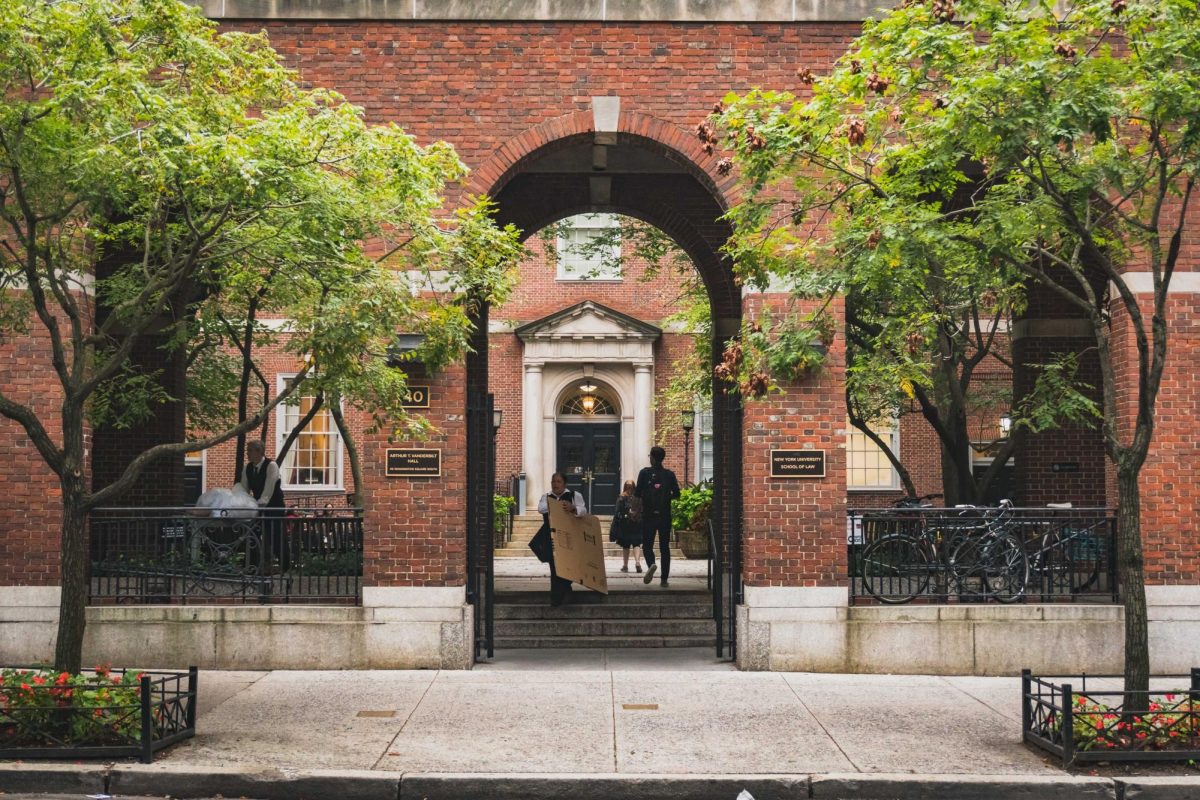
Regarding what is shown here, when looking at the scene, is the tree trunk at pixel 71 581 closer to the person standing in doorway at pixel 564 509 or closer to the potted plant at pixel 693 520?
the person standing in doorway at pixel 564 509

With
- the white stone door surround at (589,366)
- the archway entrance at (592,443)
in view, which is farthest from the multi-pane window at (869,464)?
the archway entrance at (592,443)

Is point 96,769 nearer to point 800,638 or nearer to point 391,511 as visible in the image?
point 391,511

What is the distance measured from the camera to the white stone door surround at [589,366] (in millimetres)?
31156

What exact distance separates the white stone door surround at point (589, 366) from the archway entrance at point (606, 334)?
31mm

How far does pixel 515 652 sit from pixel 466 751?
468 centimetres

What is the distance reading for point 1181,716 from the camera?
8.37m

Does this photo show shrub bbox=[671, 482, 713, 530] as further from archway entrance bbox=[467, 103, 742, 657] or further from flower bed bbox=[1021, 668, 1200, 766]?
flower bed bbox=[1021, 668, 1200, 766]

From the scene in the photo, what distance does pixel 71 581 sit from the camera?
8.84 metres

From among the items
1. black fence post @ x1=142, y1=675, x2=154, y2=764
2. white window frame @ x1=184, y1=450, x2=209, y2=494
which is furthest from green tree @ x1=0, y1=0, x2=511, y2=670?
white window frame @ x1=184, y1=450, x2=209, y2=494

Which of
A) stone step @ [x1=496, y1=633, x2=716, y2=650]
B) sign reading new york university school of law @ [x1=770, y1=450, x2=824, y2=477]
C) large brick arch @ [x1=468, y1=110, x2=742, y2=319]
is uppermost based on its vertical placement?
large brick arch @ [x1=468, y1=110, x2=742, y2=319]

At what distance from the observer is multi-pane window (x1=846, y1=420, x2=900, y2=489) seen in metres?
29.7

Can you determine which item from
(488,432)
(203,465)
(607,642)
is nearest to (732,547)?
(607,642)

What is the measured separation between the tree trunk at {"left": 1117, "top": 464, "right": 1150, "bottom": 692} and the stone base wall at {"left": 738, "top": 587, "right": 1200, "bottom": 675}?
318cm

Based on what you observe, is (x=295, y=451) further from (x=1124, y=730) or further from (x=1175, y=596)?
(x=1124, y=730)
